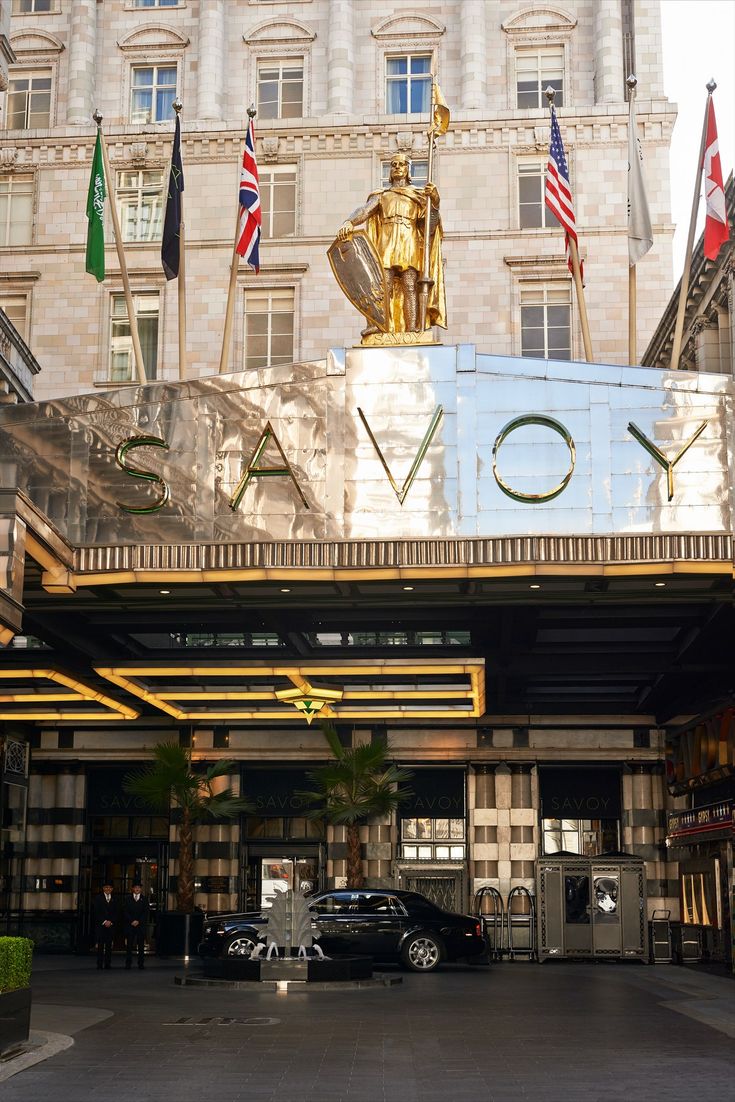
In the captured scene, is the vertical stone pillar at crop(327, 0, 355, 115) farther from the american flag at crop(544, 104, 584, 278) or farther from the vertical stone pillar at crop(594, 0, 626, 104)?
the american flag at crop(544, 104, 584, 278)

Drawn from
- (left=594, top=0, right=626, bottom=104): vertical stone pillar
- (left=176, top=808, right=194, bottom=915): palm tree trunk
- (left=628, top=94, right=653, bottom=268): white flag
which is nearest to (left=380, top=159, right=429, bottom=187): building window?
(left=594, top=0, right=626, bottom=104): vertical stone pillar

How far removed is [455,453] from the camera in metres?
20.0

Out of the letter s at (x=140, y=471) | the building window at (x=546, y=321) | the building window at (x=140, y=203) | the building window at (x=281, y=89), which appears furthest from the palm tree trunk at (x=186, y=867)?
the building window at (x=281, y=89)

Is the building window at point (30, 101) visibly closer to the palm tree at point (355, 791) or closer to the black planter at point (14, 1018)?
the palm tree at point (355, 791)

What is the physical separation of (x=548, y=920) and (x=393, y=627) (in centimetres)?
1131

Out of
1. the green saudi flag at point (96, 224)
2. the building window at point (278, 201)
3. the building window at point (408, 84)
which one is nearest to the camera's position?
the green saudi flag at point (96, 224)

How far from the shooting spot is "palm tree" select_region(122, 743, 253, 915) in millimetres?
32875

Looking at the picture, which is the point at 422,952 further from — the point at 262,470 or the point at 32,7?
the point at 32,7

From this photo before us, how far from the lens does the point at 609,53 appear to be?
46.5 m

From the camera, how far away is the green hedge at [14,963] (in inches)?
551

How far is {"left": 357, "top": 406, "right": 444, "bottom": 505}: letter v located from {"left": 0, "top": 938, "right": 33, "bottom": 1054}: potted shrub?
8.13m

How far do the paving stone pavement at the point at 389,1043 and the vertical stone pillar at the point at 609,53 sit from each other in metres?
31.5

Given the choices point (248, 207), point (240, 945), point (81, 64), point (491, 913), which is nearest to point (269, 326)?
point (81, 64)

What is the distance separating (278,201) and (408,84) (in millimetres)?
6362
